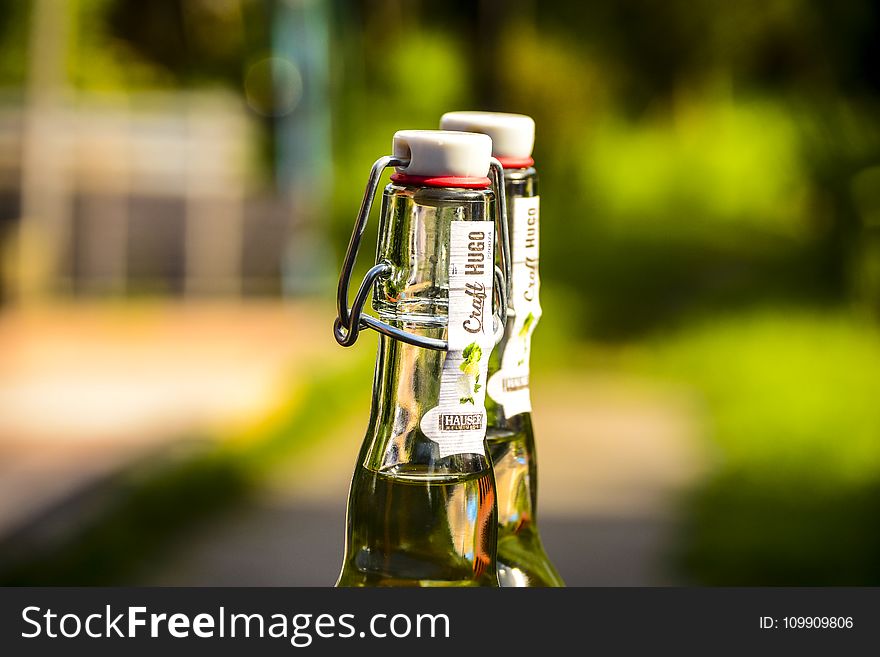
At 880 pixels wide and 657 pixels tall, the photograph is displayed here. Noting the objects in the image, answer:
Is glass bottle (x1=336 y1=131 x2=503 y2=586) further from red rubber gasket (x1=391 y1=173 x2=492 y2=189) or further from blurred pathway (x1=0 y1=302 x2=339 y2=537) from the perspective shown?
blurred pathway (x1=0 y1=302 x2=339 y2=537)

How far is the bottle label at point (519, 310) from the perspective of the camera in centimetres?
80

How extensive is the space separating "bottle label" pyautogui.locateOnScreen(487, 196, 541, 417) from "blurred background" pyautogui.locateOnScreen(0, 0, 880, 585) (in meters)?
4.40

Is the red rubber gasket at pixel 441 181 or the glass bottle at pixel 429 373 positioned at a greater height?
the red rubber gasket at pixel 441 181

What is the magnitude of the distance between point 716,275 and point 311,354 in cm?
322

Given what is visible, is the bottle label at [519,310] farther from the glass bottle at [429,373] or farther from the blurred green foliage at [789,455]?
the blurred green foliage at [789,455]

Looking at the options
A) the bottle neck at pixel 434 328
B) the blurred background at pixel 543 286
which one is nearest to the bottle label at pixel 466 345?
the bottle neck at pixel 434 328

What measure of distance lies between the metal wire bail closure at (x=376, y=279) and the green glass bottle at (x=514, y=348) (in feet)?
0.09

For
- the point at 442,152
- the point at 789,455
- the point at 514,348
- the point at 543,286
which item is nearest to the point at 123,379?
the point at 543,286

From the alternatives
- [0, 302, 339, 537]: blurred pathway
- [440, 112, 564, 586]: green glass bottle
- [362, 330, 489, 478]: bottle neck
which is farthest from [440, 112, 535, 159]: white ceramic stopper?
[0, 302, 339, 537]: blurred pathway

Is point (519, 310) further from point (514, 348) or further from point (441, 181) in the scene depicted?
point (441, 181)

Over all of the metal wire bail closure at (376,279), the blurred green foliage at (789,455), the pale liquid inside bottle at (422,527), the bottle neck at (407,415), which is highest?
the metal wire bail closure at (376,279)

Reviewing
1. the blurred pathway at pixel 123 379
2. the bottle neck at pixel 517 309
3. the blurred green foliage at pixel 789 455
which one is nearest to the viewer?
the bottle neck at pixel 517 309

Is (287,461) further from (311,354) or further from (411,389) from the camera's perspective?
(411,389)

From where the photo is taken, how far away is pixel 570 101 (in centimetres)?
1128
